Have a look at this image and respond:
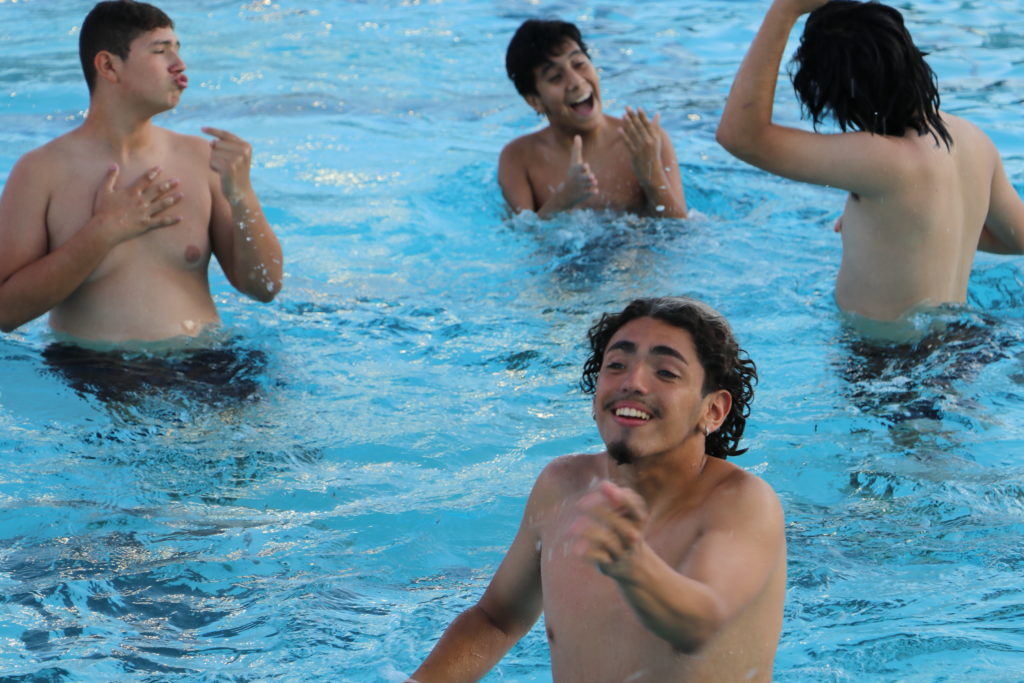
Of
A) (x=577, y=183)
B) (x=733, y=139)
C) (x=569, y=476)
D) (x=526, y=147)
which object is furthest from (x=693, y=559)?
(x=526, y=147)

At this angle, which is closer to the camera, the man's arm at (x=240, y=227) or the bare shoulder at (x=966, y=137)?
the bare shoulder at (x=966, y=137)

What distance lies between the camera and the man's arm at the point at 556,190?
6098mm

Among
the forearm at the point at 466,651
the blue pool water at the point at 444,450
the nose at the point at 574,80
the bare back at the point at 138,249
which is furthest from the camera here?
the nose at the point at 574,80

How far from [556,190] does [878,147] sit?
8.74 feet

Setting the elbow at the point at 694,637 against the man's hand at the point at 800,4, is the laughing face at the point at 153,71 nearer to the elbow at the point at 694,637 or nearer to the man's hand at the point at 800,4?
the man's hand at the point at 800,4

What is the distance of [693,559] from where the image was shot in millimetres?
2389

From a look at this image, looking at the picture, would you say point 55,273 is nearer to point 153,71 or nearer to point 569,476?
point 153,71

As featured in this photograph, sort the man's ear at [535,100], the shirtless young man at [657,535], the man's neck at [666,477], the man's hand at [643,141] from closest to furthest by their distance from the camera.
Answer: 1. the shirtless young man at [657,535]
2. the man's neck at [666,477]
3. the man's hand at [643,141]
4. the man's ear at [535,100]

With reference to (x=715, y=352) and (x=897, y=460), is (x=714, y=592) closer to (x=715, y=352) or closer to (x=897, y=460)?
(x=715, y=352)

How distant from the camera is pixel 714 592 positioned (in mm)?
2270

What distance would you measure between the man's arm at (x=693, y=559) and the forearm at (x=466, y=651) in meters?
0.51

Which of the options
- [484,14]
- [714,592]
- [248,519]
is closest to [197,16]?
[484,14]

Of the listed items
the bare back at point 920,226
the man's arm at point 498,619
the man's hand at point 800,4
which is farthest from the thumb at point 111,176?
the bare back at point 920,226

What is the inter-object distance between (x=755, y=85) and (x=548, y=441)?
161 centimetres
